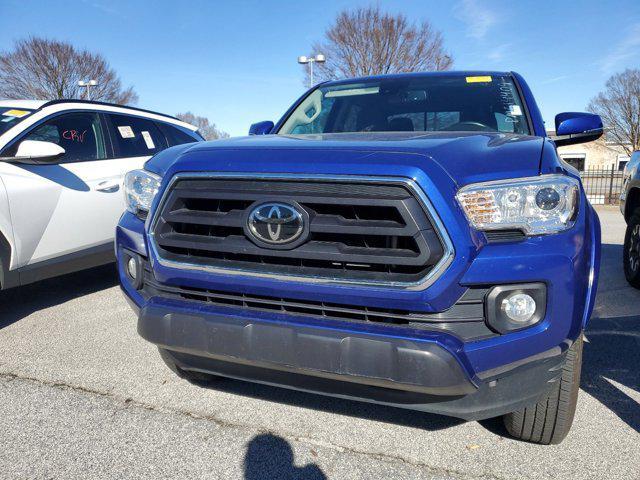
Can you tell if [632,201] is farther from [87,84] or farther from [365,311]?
[87,84]

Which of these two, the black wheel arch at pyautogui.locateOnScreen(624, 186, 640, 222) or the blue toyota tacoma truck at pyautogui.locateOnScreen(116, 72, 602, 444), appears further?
the black wheel arch at pyautogui.locateOnScreen(624, 186, 640, 222)

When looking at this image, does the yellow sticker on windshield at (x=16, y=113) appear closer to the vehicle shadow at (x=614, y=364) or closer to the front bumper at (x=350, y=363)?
the front bumper at (x=350, y=363)

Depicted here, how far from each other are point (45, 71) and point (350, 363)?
3096 cm

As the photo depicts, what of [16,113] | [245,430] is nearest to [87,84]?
[16,113]

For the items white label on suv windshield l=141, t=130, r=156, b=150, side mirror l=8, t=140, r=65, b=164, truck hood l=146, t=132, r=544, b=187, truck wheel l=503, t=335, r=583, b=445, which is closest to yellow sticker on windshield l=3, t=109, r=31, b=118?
side mirror l=8, t=140, r=65, b=164

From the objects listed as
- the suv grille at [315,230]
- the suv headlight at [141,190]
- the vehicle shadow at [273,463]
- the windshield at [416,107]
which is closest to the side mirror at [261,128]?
the windshield at [416,107]

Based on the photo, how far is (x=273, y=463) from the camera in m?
2.22

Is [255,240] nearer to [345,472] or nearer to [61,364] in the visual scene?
[345,472]

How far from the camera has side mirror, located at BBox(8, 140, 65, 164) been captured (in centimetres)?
379

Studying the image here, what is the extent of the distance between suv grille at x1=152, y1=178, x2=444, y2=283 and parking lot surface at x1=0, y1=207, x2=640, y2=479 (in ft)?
2.91

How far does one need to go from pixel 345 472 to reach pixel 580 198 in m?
1.48

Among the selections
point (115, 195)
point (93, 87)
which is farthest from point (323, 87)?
point (93, 87)

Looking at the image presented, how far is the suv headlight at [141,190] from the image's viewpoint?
2432 millimetres

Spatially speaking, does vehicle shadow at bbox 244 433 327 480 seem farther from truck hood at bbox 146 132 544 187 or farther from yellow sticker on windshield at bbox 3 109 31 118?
yellow sticker on windshield at bbox 3 109 31 118
